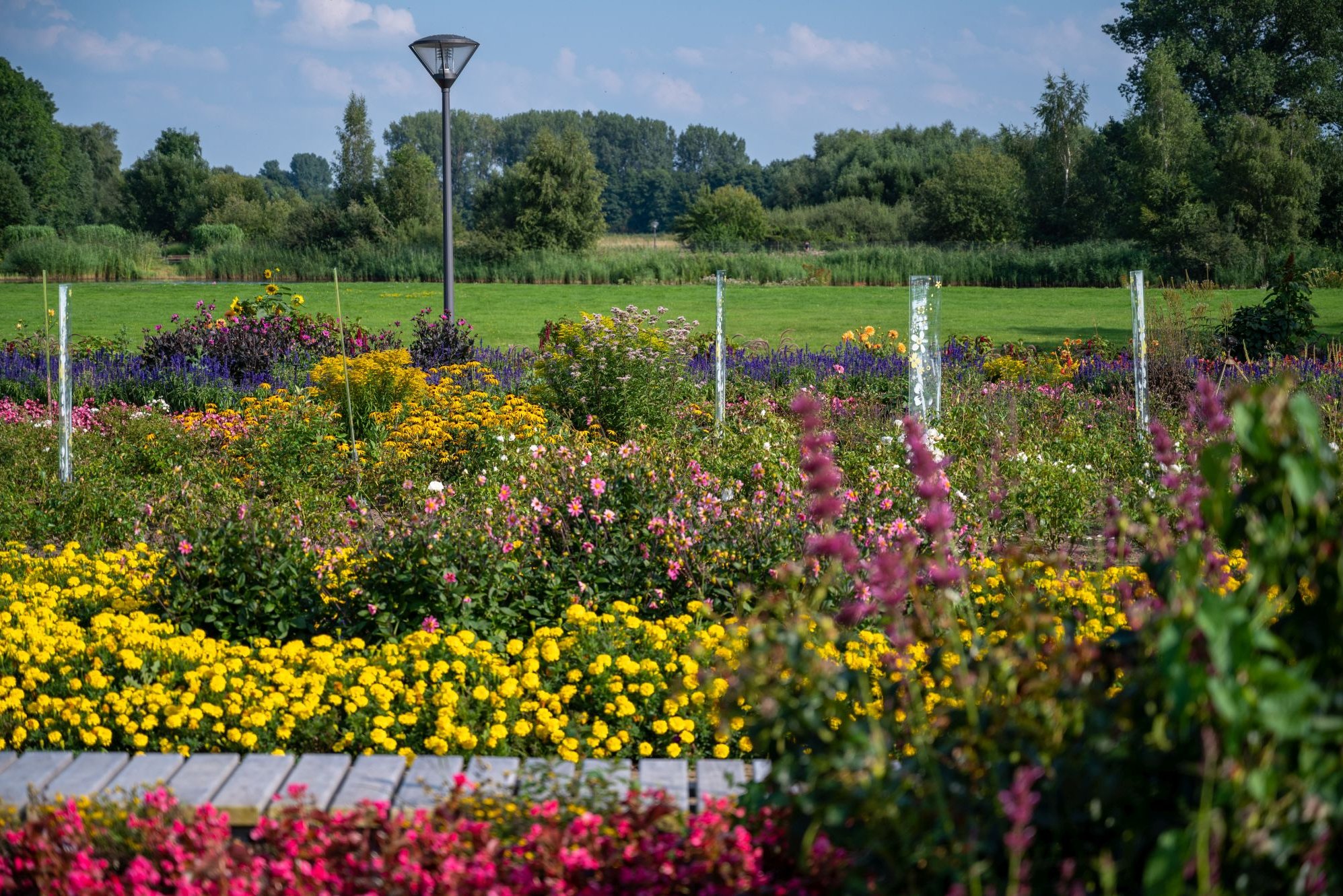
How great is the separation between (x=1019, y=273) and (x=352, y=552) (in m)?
26.9

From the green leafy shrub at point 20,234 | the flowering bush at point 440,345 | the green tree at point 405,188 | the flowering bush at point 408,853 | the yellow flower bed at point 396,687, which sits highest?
the green tree at point 405,188

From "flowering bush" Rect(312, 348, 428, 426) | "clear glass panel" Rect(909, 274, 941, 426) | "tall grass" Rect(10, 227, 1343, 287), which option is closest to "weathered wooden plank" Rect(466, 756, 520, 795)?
"clear glass panel" Rect(909, 274, 941, 426)

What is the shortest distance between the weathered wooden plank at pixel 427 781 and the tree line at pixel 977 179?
28486 millimetres

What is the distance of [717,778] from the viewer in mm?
2668

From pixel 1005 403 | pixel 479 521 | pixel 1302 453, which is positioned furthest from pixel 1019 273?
pixel 1302 453

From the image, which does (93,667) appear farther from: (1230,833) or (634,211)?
(634,211)

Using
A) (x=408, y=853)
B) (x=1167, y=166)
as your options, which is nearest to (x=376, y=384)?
(x=408, y=853)

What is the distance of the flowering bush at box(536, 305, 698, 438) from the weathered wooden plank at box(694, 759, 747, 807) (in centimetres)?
546

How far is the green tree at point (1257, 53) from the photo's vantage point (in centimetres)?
4181

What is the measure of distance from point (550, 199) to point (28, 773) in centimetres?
3325

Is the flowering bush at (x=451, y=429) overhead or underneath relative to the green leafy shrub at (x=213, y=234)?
underneath

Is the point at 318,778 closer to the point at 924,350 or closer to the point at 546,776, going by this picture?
the point at 546,776

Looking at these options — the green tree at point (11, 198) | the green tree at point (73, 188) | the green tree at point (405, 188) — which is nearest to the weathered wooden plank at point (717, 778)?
the green tree at point (405, 188)

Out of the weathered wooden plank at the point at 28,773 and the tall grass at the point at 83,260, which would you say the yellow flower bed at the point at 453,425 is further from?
the tall grass at the point at 83,260
